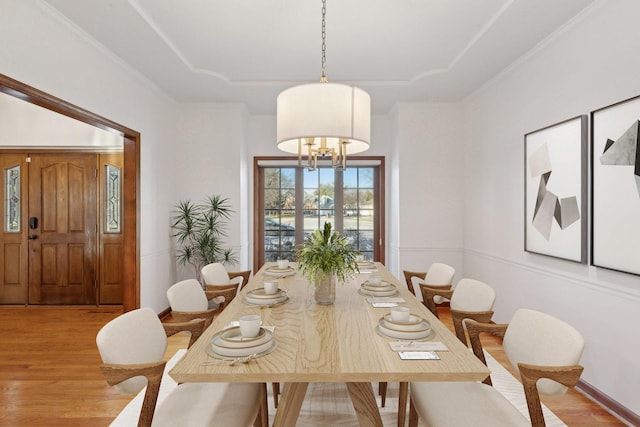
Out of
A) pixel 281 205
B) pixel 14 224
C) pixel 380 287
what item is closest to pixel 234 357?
pixel 380 287

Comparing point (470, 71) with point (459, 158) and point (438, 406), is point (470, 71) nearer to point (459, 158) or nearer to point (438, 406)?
point (459, 158)

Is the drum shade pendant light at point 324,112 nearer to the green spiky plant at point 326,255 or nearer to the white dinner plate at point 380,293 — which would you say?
the green spiky plant at point 326,255

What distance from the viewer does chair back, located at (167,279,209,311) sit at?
2.37 metres

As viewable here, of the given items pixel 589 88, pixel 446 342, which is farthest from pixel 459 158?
pixel 446 342

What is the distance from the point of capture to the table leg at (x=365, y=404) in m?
1.72

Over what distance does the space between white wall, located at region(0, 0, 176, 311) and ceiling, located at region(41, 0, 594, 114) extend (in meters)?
0.15

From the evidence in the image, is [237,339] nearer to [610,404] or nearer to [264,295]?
[264,295]

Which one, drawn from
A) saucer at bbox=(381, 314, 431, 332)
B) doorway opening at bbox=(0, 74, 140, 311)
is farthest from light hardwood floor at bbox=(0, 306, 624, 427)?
saucer at bbox=(381, 314, 431, 332)

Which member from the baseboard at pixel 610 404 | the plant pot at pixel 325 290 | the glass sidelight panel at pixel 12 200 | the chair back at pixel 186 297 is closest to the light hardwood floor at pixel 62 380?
the baseboard at pixel 610 404

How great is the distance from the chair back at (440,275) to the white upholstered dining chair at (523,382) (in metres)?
1.14

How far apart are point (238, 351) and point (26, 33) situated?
2.61m

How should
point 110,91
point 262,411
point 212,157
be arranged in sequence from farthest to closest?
point 212,157
point 110,91
point 262,411

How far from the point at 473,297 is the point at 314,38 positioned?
2.47m

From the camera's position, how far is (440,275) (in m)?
3.24
